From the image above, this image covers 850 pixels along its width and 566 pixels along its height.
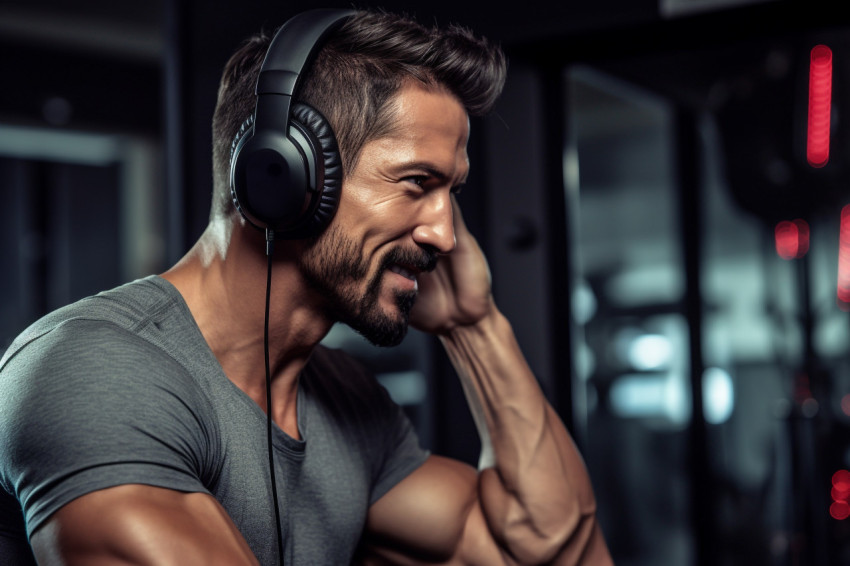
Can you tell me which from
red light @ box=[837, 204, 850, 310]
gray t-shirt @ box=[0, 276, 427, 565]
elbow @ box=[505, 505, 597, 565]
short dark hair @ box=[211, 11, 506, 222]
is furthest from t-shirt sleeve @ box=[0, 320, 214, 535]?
red light @ box=[837, 204, 850, 310]

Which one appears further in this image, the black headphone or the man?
the black headphone

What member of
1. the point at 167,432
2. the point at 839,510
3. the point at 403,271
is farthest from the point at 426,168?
the point at 839,510

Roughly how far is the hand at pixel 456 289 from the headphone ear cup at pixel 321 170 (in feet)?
1.01

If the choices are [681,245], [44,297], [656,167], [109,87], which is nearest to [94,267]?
[44,297]

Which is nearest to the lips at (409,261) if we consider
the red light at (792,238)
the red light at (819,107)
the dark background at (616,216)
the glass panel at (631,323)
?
the dark background at (616,216)

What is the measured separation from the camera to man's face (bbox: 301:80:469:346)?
985mm

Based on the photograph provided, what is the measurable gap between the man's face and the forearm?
0.24m

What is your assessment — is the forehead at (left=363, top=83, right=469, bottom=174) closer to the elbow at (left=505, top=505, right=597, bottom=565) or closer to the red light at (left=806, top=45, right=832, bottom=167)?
the elbow at (left=505, top=505, right=597, bottom=565)

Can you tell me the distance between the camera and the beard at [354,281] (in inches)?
38.7

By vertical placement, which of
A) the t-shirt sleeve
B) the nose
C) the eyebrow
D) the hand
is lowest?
the t-shirt sleeve

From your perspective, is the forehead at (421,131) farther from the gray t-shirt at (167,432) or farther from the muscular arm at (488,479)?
the gray t-shirt at (167,432)

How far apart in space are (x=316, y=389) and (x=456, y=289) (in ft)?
0.80

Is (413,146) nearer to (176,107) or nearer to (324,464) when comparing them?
(324,464)

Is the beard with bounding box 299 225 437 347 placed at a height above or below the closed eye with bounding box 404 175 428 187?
below
